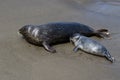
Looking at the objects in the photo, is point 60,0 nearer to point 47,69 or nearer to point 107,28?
point 107,28

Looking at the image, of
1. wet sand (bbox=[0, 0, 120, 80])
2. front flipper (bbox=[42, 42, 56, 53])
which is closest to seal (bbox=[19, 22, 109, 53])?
front flipper (bbox=[42, 42, 56, 53])

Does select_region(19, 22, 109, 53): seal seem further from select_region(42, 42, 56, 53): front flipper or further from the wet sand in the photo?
the wet sand

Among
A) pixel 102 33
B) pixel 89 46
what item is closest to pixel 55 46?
pixel 89 46

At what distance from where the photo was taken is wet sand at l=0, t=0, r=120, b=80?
16.5 ft

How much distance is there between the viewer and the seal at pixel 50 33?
5910mm

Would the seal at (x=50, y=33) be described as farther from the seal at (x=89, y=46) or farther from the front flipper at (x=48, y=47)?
the seal at (x=89, y=46)

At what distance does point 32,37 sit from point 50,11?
7.08 feet

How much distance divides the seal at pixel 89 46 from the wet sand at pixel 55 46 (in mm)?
81

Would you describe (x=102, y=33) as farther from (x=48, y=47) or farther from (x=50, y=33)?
(x=48, y=47)

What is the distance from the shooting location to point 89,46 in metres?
5.68

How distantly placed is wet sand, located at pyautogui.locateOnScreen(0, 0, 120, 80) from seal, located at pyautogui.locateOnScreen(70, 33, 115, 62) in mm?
81

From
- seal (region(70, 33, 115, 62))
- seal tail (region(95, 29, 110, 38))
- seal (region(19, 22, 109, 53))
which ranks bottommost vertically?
seal tail (region(95, 29, 110, 38))

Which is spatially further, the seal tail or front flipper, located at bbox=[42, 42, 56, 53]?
the seal tail

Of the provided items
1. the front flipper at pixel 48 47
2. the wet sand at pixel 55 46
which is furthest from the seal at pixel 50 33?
the wet sand at pixel 55 46
